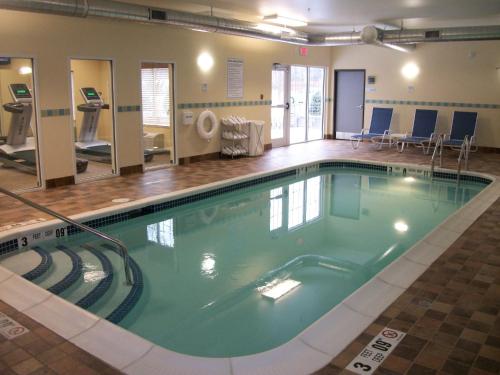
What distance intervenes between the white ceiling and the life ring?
1711 mm

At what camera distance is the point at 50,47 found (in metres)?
6.45

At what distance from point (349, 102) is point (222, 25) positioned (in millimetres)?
5653

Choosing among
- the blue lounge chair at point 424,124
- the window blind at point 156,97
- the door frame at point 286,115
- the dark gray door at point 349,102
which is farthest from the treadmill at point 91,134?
the blue lounge chair at point 424,124

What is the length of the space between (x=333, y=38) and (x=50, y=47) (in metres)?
5.41

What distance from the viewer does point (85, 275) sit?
4332mm

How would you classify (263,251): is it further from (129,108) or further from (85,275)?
(129,108)

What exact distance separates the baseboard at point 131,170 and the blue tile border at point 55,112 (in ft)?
4.23

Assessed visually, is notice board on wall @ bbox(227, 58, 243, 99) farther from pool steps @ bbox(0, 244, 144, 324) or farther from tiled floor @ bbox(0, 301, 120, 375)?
tiled floor @ bbox(0, 301, 120, 375)

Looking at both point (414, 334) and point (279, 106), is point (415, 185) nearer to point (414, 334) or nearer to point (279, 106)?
point (279, 106)

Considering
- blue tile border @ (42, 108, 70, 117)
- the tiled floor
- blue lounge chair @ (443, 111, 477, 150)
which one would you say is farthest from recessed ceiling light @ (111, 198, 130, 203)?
blue lounge chair @ (443, 111, 477, 150)

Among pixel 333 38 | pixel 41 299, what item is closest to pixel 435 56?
pixel 333 38

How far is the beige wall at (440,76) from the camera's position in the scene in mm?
10367

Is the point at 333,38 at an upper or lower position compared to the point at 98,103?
upper

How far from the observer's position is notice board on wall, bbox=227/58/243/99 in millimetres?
9453
